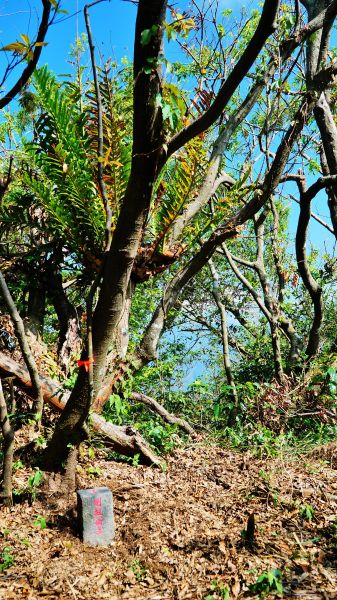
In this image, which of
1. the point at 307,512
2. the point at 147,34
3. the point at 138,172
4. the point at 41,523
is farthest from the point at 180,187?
the point at 41,523

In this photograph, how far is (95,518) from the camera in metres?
3.09

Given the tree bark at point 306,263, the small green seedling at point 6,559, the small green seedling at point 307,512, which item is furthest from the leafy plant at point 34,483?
the tree bark at point 306,263

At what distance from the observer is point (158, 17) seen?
2.01 metres

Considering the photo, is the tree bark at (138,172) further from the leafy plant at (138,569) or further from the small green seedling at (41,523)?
the leafy plant at (138,569)

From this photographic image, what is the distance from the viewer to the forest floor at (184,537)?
2676 millimetres

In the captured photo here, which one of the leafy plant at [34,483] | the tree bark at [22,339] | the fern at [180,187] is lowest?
the leafy plant at [34,483]

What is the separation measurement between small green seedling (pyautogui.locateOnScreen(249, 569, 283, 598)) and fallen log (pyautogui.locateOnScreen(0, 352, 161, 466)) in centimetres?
168

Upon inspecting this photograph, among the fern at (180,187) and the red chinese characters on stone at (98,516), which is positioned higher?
the fern at (180,187)

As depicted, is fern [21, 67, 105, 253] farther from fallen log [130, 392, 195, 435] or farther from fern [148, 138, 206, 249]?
fallen log [130, 392, 195, 435]

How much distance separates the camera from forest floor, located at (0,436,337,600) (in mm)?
2676

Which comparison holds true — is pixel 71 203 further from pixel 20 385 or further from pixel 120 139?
pixel 20 385

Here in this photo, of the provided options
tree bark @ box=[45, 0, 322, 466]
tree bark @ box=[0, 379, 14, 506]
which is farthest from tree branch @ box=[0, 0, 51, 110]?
tree bark @ box=[0, 379, 14, 506]

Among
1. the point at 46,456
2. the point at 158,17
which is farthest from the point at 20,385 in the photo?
the point at 158,17

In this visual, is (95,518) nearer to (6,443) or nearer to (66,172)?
(6,443)
